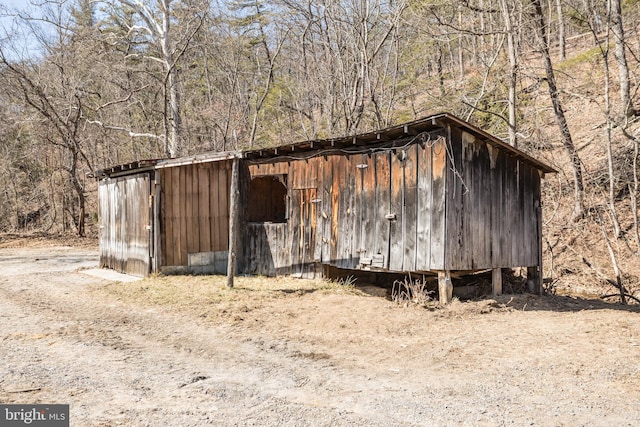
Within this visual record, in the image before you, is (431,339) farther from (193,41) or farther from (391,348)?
(193,41)

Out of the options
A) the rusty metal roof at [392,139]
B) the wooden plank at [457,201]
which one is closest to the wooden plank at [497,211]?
the rusty metal roof at [392,139]

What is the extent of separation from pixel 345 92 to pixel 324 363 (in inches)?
615

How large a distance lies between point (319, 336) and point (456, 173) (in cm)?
399

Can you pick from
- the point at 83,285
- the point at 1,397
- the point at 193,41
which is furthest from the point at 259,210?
the point at 193,41

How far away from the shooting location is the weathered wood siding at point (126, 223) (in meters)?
11.8

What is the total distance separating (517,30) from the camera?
13508 millimetres

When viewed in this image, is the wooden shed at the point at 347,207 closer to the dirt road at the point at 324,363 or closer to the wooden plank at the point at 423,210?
the wooden plank at the point at 423,210

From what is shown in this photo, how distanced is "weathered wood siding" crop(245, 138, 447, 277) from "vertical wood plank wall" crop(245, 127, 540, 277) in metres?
0.02

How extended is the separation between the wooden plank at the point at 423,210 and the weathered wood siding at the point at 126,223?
6834mm

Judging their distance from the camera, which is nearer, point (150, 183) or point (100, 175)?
point (150, 183)

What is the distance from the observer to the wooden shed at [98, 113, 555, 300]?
855 centimetres

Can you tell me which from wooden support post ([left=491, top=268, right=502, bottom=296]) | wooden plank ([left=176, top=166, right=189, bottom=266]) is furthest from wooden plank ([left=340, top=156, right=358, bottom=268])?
wooden plank ([left=176, top=166, right=189, bottom=266])

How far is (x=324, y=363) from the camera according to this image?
18.0 feet

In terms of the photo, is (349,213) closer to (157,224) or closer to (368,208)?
(368,208)
